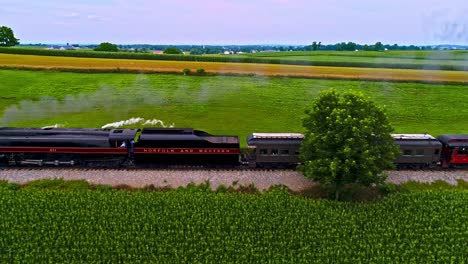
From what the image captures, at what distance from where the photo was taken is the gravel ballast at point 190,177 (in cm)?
2575

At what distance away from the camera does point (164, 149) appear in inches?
1056

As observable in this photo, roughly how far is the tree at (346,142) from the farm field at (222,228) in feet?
6.27

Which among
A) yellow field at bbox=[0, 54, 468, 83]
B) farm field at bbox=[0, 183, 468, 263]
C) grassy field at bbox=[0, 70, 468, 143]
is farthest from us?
yellow field at bbox=[0, 54, 468, 83]

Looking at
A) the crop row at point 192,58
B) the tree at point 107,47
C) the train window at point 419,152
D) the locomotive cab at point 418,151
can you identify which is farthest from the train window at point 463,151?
the tree at point 107,47

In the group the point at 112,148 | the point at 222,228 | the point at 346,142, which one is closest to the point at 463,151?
the point at 346,142

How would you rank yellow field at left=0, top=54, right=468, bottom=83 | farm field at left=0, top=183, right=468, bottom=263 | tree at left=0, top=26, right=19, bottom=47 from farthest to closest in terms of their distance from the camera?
1. tree at left=0, top=26, right=19, bottom=47
2. yellow field at left=0, top=54, right=468, bottom=83
3. farm field at left=0, top=183, right=468, bottom=263

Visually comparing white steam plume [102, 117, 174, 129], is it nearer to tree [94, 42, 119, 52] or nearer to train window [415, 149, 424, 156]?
train window [415, 149, 424, 156]

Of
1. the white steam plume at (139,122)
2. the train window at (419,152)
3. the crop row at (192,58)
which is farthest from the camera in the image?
the crop row at (192,58)

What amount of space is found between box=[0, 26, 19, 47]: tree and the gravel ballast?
A: 70062mm

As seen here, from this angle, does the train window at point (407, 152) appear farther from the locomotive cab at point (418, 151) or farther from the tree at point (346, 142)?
the tree at point (346, 142)

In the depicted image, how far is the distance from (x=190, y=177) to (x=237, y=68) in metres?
35.5

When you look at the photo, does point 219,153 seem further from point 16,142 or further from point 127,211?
point 16,142

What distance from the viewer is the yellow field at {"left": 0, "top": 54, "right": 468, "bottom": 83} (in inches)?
2181

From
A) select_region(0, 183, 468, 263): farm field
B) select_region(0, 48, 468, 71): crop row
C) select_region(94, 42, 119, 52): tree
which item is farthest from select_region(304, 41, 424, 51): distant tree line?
select_region(0, 183, 468, 263): farm field
